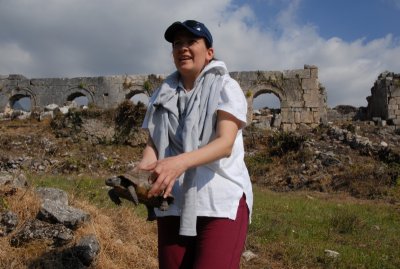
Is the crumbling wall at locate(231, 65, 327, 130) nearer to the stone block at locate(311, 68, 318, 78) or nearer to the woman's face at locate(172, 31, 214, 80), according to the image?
the stone block at locate(311, 68, 318, 78)

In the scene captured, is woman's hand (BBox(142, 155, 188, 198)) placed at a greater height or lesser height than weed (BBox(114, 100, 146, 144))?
lesser

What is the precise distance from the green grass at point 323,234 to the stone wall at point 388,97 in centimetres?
1086

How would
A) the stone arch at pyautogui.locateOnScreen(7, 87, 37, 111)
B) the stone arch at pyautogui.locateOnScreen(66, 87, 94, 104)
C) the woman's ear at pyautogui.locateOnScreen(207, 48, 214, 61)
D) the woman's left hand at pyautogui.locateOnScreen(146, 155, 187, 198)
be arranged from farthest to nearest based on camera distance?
the stone arch at pyautogui.locateOnScreen(7, 87, 37, 111) < the stone arch at pyautogui.locateOnScreen(66, 87, 94, 104) < the woman's ear at pyautogui.locateOnScreen(207, 48, 214, 61) < the woman's left hand at pyautogui.locateOnScreen(146, 155, 187, 198)

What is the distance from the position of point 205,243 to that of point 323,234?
4717mm

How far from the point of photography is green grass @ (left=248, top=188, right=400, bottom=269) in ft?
16.3

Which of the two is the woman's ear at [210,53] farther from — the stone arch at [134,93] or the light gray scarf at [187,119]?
the stone arch at [134,93]

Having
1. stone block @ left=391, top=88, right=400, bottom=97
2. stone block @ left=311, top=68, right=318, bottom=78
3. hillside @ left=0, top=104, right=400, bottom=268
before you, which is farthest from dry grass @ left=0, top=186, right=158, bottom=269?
stone block @ left=391, top=88, right=400, bottom=97

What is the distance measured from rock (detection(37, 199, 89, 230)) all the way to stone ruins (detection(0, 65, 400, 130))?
14801 millimetres

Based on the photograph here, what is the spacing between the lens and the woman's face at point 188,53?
2170 millimetres

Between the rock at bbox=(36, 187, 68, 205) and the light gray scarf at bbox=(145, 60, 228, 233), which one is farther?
the rock at bbox=(36, 187, 68, 205)

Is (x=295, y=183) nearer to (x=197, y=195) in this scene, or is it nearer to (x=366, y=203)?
(x=366, y=203)

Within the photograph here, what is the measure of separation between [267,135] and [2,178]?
13.1 m

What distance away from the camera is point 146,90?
1925 centimetres

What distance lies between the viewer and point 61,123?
17.4 meters
